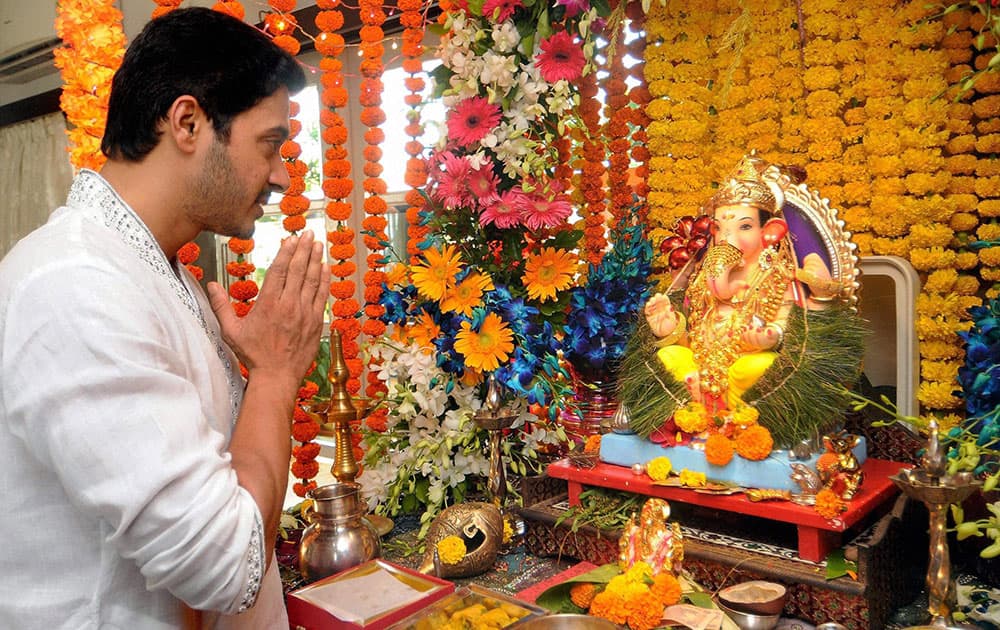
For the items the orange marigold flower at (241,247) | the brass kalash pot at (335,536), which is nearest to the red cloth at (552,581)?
the brass kalash pot at (335,536)

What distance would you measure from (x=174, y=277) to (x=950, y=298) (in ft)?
8.69

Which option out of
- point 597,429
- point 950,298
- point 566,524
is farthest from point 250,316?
point 950,298

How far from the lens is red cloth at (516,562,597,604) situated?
1.92m

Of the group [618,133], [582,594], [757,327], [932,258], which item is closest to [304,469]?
[582,594]

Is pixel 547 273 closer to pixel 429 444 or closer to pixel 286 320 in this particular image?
pixel 429 444

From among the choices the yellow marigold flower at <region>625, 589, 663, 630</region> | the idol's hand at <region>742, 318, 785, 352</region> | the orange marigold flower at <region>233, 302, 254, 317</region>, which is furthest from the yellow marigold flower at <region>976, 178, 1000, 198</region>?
the orange marigold flower at <region>233, 302, 254, 317</region>

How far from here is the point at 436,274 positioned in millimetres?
2453

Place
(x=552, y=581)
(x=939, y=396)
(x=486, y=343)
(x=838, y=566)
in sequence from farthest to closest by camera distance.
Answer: (x=939, y=396)
(x=486, y=343)
(x=552, y=581)
(x=838, y=566)

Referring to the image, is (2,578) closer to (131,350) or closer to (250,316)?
(131,350)

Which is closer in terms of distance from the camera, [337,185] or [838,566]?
[838,566]

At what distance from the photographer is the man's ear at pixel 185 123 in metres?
1.17

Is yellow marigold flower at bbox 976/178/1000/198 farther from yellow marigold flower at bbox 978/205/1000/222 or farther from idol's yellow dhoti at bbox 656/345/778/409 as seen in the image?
idol's yellow dhoti at bbox 656/345/778/409

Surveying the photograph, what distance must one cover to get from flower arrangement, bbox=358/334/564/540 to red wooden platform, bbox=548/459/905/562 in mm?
278

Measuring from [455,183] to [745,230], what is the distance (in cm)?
92
